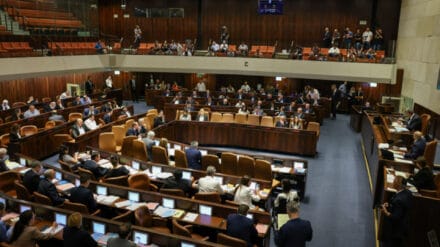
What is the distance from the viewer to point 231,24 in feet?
71.2

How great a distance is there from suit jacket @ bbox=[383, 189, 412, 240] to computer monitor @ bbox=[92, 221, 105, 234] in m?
4.48

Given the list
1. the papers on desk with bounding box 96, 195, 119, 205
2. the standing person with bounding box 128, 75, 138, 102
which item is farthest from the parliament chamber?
the standing person with bounding box 128, 75, 138, 102

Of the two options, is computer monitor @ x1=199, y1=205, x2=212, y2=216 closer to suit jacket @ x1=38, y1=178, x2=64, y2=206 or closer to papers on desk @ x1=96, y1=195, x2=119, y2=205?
papers on desk @ x1=96, y1=195, x2=119, y2=205

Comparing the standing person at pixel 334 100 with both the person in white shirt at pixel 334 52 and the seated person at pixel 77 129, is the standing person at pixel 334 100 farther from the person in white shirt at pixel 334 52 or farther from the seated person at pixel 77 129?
the seated person at pixel 77 129

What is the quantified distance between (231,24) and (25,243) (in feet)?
60.8

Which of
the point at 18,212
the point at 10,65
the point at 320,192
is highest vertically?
the point at 10,65

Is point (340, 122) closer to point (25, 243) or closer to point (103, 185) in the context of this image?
point (103, 185)

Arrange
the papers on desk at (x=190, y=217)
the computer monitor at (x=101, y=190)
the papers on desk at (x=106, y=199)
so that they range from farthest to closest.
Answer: the computer monitor at (x=101, y=190) < the papers on desk at (x=106, y=199) < the papers on desk at (x=190, y=217)

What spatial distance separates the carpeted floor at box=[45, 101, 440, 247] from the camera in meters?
7.02

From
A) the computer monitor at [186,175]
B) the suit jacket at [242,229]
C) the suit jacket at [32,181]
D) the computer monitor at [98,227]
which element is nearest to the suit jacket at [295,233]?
the suit jacket at [242,229]

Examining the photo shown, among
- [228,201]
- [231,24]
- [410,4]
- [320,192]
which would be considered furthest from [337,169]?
[231,24]

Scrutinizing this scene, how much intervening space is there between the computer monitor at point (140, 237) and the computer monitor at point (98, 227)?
1.78 ft

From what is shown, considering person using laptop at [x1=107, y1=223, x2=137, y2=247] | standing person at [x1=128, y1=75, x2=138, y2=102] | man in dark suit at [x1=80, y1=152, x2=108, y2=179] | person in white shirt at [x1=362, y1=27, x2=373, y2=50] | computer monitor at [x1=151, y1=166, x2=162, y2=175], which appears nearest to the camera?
person using laptop at [x1=107, y1=223, x2=137, y2=247]

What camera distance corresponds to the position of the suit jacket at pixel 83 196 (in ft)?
20.1
